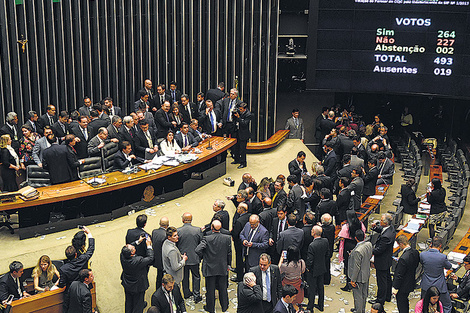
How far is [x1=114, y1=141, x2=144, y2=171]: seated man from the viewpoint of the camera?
12750 millimetres

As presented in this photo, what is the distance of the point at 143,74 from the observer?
1708 cm

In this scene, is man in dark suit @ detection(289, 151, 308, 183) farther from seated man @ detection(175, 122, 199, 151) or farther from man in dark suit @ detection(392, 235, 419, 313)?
man in dark suit @ detection(392, 235, 419, 313)

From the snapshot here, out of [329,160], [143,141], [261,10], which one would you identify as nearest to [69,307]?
[143,141]

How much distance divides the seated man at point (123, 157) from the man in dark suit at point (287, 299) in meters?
5.30

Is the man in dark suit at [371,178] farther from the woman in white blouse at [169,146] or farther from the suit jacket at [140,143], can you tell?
the suit jacket at [140,143]

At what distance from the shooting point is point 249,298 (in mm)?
8984

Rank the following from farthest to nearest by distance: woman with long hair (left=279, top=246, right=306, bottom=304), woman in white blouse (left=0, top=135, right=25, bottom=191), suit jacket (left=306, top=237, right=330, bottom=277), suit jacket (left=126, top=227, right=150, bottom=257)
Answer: woman in white blouse (left=0, top=135, right=25, bottom=191) → suit jacket (left=306, top=237, right=330, bottom=277) → suit jacket (left=126, top=227, right=150, bottom=257) → woman with long hair (left=279, top=246, right=306, bottom=304)

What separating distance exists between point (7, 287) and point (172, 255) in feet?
7.83

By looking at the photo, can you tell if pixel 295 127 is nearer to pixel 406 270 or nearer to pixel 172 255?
pixel 406 270

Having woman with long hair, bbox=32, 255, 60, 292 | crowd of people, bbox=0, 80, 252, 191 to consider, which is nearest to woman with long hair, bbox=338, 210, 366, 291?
crowd of people, bbox=0, 80, 252, 191

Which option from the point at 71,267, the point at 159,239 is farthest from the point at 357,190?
the point at 71,267

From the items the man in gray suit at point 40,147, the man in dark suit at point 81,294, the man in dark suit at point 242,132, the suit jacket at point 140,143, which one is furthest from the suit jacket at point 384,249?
the man in gray suit at point 40,147

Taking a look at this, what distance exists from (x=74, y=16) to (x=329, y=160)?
265 inches

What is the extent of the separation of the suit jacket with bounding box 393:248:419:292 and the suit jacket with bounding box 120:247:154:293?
3.76 m
